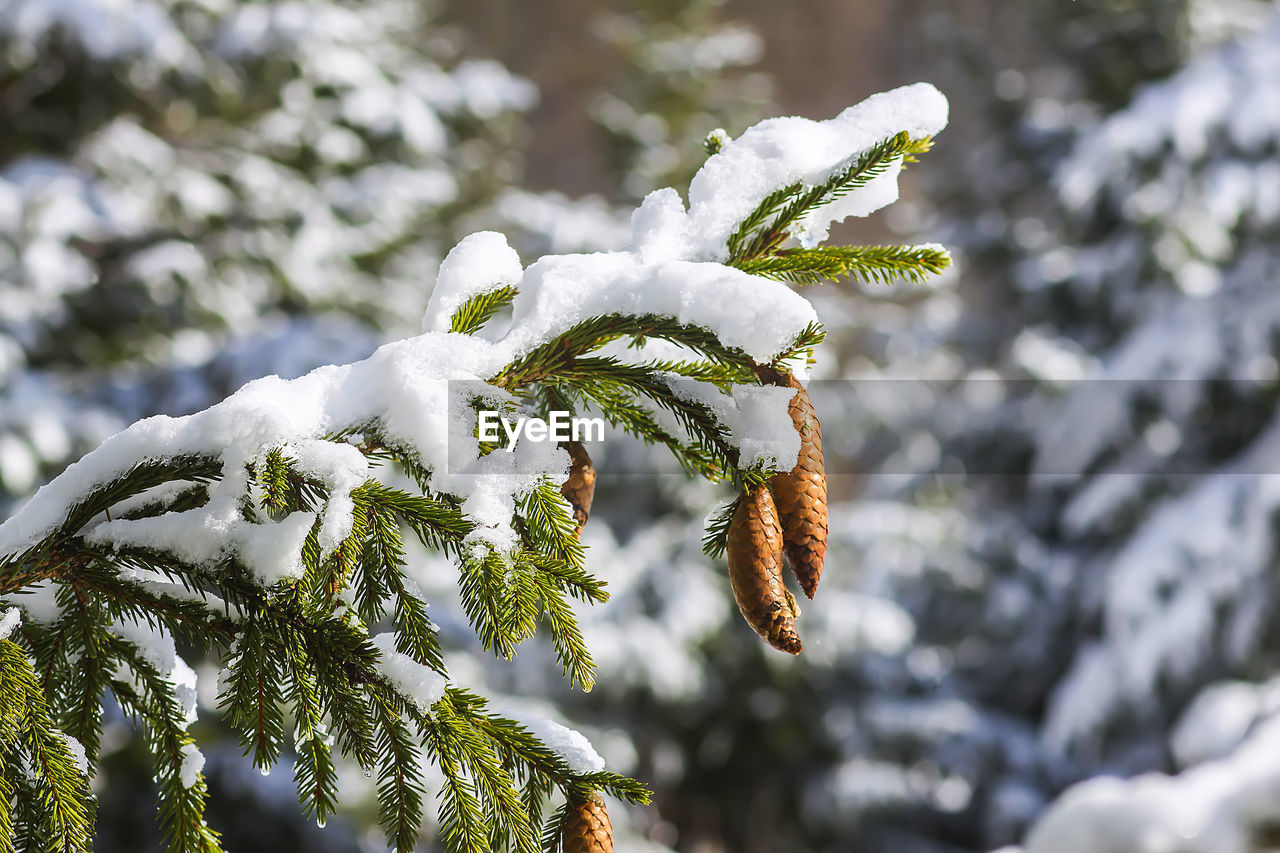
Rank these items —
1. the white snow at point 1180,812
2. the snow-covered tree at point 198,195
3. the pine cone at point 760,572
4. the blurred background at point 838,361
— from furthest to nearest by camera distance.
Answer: the blurred background at point 838,361, the snow-covered tree at point 198,195, the white snow at point 1180,812, the pine cone at point 760,572

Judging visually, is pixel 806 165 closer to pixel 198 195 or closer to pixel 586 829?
pixel 586 829

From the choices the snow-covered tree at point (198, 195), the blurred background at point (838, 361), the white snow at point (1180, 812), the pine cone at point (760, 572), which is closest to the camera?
the pine cone at point (760, 572)

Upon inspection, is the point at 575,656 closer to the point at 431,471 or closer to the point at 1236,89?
the point at 431,471

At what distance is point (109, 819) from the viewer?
8.48 ft

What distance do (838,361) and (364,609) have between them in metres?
4.05

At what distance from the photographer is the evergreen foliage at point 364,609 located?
18.4 inches

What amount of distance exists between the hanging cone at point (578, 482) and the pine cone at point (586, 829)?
0.46 ft

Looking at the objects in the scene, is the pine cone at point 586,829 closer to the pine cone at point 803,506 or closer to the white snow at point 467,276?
the pine cone at point 803,506

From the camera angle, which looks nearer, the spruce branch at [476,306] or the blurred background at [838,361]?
the spruce branch at [476,306]

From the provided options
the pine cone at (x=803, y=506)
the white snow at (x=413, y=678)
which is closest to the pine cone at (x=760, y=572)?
the pine cone at (x=803, y=506)

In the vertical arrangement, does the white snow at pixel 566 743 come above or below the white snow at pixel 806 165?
below

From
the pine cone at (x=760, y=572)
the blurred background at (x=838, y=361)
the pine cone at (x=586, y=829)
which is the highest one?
the blurred background at (x=838, y=361)

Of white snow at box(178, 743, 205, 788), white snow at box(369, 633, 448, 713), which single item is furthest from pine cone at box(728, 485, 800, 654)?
white snow at box(178, 743, 205, 788)

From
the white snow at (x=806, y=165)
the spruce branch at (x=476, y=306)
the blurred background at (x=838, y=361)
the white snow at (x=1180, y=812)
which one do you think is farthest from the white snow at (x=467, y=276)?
the blurred background at (x=838, y=361)
